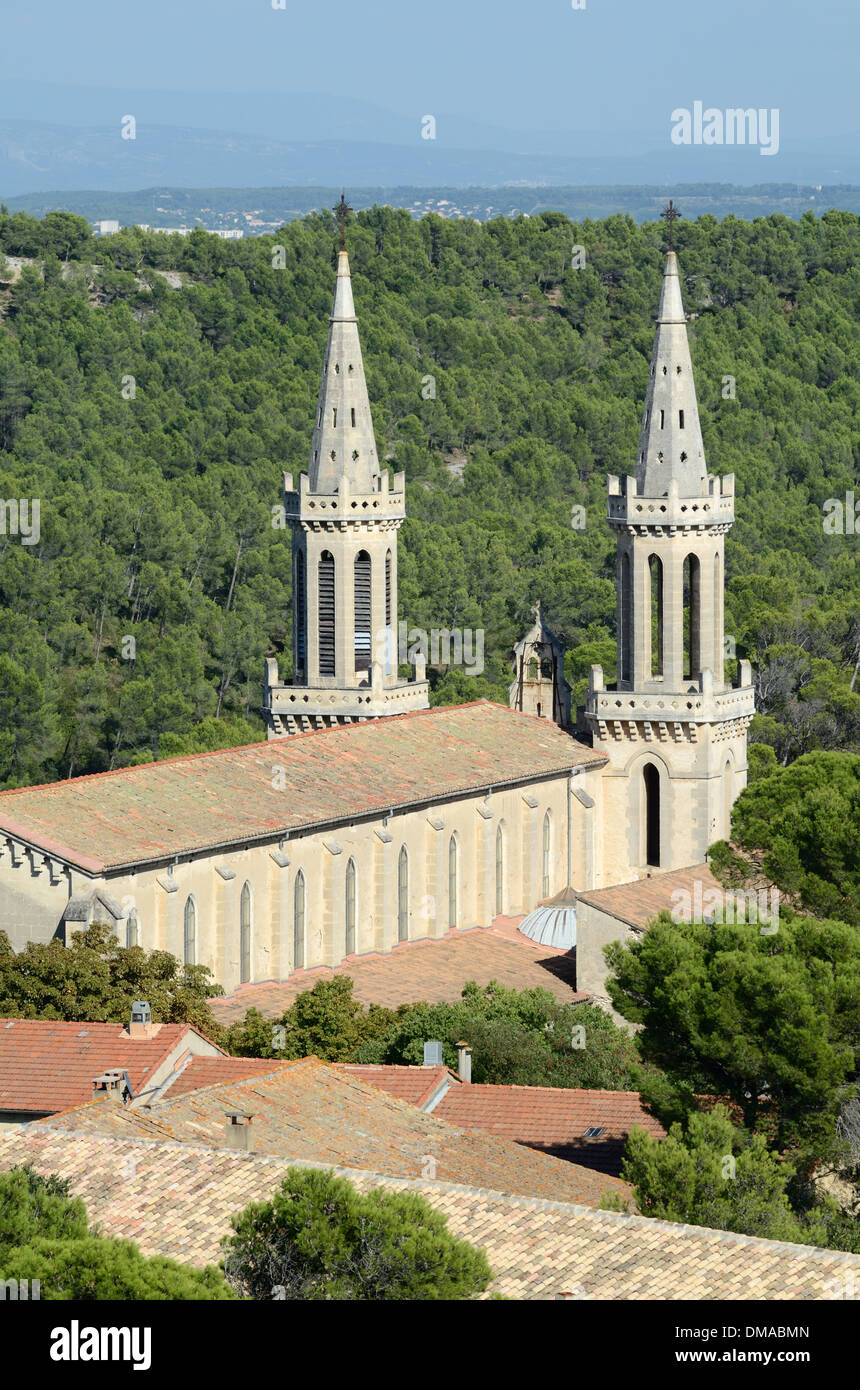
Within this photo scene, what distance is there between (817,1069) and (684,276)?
119129 millimetres

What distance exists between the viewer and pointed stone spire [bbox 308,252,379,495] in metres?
65.7

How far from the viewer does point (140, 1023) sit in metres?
44.1

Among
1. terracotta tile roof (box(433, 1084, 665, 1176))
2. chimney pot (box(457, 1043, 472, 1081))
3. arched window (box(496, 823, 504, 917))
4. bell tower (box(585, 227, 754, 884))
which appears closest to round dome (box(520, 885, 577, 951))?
arched window (box(496, 823, 504, 917))

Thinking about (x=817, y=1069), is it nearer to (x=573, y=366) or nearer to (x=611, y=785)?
(x=611, y=785)

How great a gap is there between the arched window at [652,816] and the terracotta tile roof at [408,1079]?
21.4 m

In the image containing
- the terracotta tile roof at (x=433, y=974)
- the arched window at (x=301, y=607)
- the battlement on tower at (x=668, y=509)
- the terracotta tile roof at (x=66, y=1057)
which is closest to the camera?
the terracotta tile roof at (x=66, y=1057)

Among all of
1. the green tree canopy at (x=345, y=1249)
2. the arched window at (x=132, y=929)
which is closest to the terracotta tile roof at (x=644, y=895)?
the arched window at (x=132, y=929)

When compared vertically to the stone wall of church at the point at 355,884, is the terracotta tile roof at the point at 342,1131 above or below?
above

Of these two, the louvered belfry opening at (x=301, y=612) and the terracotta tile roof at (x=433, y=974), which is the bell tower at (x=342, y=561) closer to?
the louvered belfry opening at (x=301, y=612)

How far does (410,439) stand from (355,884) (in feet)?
213

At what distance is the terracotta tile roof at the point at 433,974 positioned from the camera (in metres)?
55.0

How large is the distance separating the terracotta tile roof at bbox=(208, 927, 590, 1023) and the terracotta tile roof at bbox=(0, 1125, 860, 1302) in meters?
16.2

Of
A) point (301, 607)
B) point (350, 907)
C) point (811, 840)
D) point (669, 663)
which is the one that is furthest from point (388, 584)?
point (811, 840)
